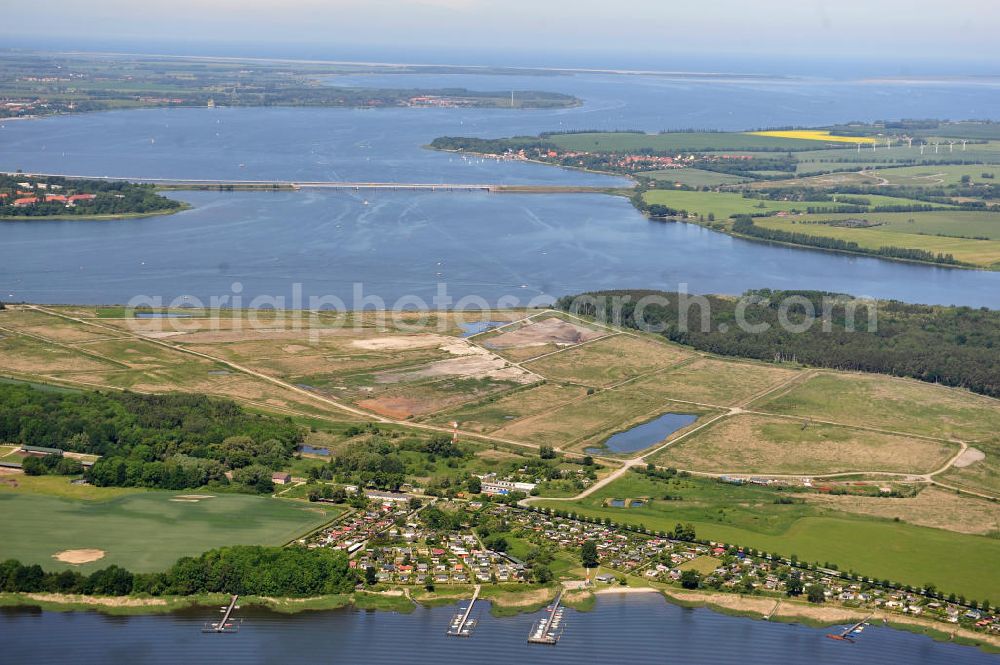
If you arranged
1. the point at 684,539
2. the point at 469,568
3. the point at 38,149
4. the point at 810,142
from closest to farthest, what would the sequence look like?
the point at 469,568
the point at 684,539
the point at 38,149
the point at 810,142

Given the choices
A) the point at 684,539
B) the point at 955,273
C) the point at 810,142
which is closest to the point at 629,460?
the point at 684,539

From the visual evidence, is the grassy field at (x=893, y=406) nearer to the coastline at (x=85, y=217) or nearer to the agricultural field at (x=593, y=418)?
the agricultural field at (x=593, y=418)

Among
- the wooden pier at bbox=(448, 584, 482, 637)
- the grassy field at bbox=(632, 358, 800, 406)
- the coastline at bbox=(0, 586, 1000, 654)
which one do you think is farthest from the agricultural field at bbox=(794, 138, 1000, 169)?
the wooden pier at bbox=(448, 584, 482, 637)

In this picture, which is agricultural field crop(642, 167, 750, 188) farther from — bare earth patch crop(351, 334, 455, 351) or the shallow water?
the shallow water

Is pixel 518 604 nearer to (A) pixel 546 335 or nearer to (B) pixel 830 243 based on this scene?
(A) pixel 546 335

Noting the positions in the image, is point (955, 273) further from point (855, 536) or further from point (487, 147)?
point (487, 147)

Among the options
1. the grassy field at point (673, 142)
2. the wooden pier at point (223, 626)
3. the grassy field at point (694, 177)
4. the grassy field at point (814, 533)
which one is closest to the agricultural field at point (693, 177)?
the grassy field at point (694, 177)
